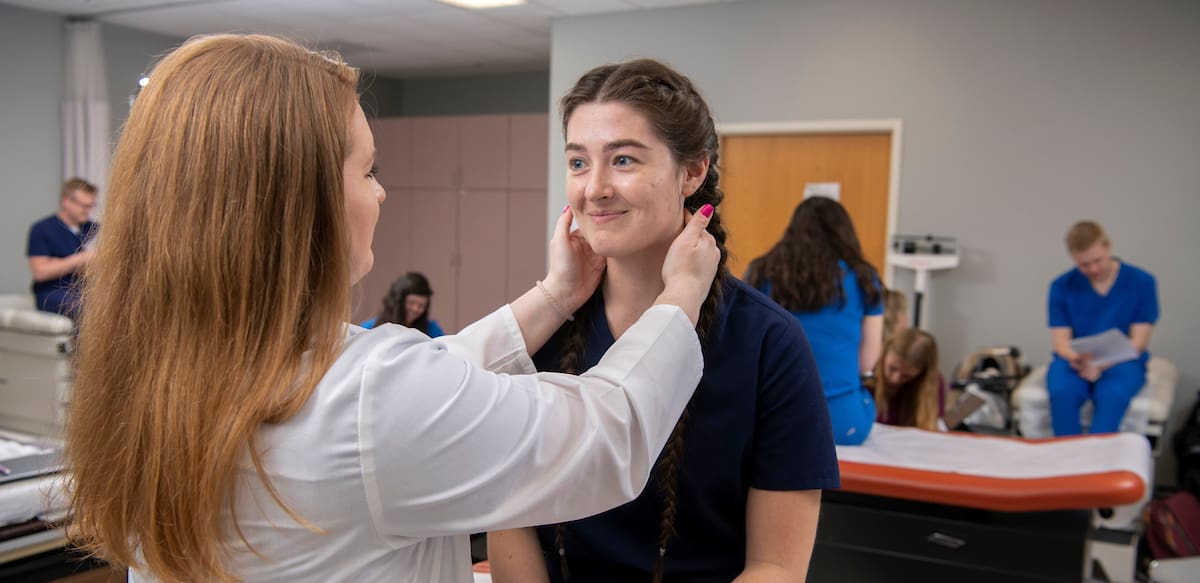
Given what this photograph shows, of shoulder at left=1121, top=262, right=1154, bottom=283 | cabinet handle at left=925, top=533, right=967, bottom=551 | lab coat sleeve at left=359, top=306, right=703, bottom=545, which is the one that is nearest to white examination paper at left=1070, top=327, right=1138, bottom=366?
shoulder at left=1121, top=262, right=1154, bottom=283

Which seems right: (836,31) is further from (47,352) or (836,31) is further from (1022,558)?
(47,352)

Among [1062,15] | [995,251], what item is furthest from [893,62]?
[995,251]

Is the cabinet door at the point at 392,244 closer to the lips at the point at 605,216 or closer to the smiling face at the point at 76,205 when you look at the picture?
the smiling face at the point at 76,205

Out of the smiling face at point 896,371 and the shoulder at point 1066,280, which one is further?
the shoulder at point 1066,280

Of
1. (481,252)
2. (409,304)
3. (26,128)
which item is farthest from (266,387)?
(481,252)

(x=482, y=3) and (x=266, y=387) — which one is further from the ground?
(x=482, y=3)

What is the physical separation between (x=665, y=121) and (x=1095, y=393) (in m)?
3.96

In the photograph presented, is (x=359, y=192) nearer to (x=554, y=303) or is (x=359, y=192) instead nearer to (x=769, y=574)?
(x=554, y=303)

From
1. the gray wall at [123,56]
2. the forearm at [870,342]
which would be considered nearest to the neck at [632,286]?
the forearm at [870,342]

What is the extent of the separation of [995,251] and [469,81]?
596 cm

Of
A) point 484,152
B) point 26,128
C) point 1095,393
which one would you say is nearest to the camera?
point 1095,393

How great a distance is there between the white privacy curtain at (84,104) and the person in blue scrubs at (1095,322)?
261 inches

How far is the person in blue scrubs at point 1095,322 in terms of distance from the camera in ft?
14.0

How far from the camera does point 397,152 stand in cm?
857
